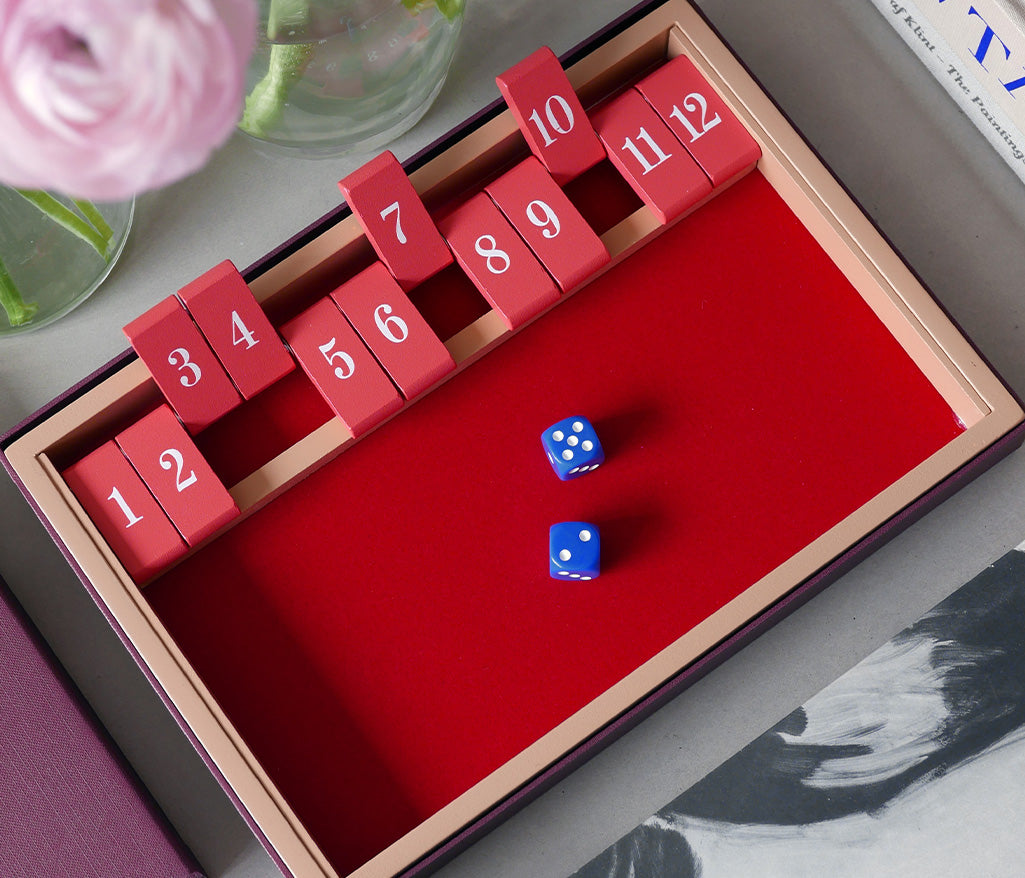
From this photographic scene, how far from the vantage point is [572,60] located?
875mm

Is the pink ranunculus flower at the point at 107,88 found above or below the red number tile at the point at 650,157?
above

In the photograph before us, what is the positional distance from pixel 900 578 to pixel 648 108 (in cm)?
40

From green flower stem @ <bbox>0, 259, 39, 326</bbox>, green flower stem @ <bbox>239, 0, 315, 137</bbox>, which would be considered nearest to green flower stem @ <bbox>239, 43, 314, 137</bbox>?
green flower stem @ <bbox>239, 0, 315, 137</bbox>

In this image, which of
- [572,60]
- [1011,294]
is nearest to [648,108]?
[572,60]

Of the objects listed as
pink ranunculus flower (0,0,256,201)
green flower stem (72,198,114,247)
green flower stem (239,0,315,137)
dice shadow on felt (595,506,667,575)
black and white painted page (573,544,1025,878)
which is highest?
green flower stem (72,198,114,247)

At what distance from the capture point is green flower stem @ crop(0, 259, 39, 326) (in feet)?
2.86

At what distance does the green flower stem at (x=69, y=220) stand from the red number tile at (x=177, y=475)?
156 mm

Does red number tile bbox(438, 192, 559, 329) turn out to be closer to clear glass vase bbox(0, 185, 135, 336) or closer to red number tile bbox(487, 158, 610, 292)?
red number tile bbox(487, 158, 610, 292)

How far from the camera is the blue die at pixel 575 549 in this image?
812mm

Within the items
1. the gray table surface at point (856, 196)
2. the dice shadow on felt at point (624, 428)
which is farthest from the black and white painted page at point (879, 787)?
the dice shadow on felt at point (624, 428)

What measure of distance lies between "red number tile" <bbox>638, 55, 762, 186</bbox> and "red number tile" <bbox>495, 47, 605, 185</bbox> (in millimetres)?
60

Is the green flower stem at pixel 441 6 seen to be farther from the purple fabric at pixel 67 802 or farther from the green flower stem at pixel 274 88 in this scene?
the purple fabric at pixel 67 802

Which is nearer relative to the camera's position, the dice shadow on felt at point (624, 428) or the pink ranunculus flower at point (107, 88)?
the pink ranunculus flower at point (107, 88)

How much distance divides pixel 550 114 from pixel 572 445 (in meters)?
→ 0.24
